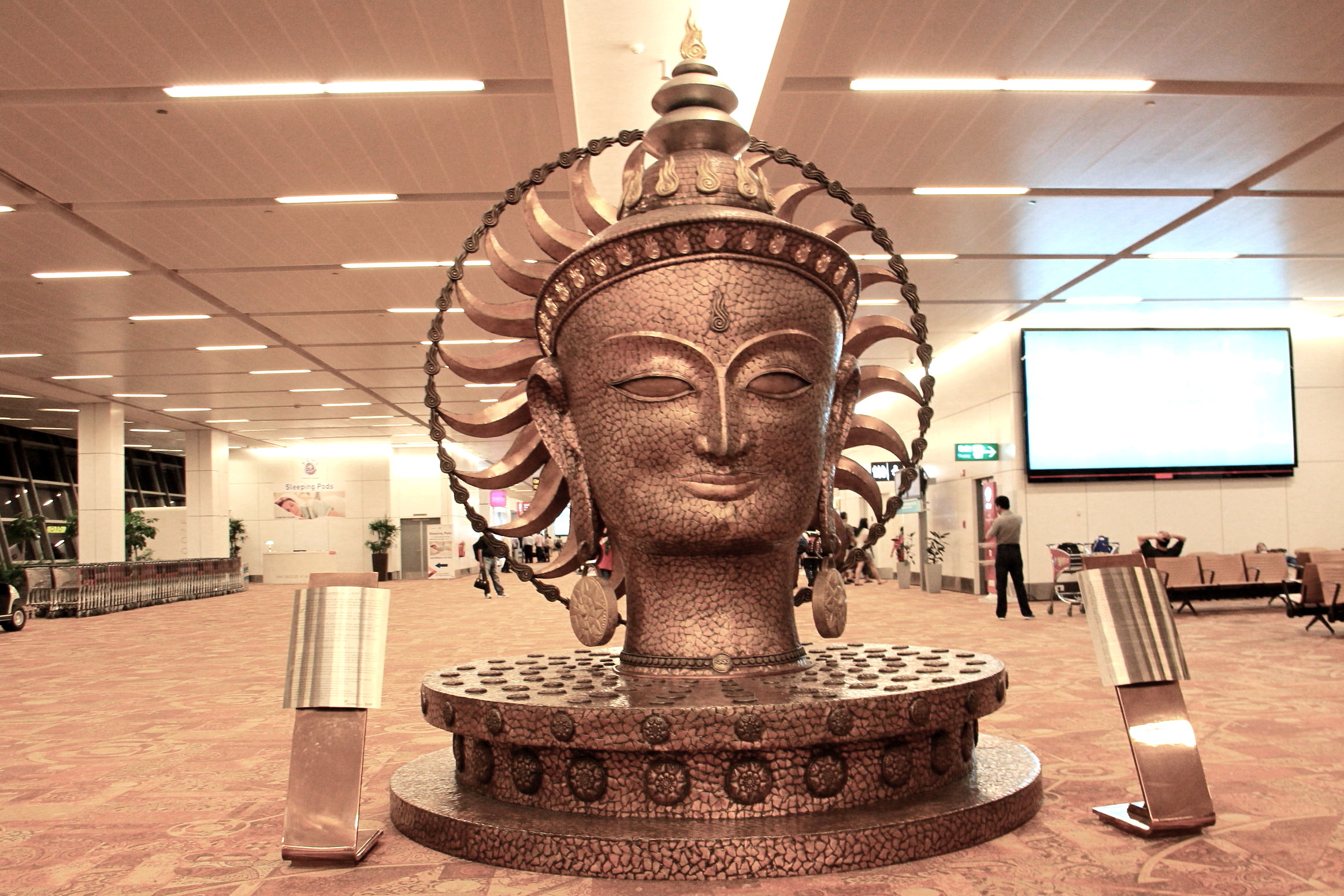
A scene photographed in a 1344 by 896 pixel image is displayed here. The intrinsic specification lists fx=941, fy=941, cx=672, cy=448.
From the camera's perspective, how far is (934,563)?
23984 mm

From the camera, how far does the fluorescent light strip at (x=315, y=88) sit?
27.2 feet

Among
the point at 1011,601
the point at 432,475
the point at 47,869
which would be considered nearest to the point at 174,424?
the point at 432,475

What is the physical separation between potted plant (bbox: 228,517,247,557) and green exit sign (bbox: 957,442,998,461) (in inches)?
1248

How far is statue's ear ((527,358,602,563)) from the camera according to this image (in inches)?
131

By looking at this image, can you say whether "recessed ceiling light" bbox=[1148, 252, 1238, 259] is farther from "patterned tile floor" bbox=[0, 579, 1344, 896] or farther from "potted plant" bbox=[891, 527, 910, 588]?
"potted plant" bbox=[891, 527, 910, 588]

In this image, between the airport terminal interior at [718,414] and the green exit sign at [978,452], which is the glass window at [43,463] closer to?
the airport terminal interior at [718,414]

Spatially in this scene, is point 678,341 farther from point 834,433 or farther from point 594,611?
point 594,611

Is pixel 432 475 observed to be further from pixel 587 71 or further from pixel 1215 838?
pixel 1215 838

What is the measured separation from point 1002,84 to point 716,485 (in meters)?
7.02

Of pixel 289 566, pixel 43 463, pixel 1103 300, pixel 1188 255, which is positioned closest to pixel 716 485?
pixel 1188 255

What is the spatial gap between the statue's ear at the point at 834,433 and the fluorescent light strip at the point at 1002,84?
581 cm

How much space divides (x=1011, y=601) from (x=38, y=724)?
1727 cm

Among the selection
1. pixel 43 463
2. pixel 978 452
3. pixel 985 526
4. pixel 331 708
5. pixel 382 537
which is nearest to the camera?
pixel 331 708

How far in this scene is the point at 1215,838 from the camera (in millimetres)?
2645
